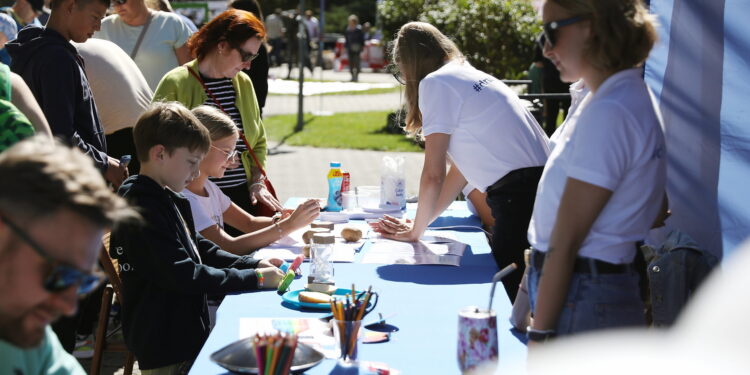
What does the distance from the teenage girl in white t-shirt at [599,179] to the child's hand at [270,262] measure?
1234mm

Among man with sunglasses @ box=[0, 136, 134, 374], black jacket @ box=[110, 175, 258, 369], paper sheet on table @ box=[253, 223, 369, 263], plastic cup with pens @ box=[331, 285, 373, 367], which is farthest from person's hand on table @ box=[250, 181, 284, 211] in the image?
man with sunglasses @ box=[0, 136, 134, 374]

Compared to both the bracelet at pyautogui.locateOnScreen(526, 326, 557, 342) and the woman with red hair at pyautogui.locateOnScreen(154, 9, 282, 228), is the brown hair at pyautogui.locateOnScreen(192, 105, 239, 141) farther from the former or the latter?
the bracelet at pyautogui.locateOnScreen(526, 326, 557, 342)

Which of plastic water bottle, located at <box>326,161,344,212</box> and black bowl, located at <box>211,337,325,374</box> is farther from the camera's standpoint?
plastic water bottle, located at <box>326,161,344,212</box>

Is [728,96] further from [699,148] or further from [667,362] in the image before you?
[667,362]

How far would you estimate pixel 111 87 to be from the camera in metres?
4.77

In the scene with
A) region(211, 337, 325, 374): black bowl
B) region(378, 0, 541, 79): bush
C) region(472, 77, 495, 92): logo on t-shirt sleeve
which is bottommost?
region(378, 0, 541, 79): bush

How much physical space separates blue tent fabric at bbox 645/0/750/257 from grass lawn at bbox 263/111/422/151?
7.46m

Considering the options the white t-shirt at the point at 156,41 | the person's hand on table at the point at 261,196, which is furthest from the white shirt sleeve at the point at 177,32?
the person's hand on table at the point at 261,196

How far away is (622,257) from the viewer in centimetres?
225

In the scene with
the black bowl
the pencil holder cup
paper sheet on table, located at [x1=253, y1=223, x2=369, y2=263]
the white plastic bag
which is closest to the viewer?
the black bowl

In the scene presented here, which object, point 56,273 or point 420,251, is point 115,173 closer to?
point 420,251

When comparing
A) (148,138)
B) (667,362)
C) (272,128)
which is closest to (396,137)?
(272,128)

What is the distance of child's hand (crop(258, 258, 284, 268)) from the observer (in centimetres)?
324

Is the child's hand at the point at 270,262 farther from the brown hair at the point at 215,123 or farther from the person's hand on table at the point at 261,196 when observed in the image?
the person's hand on table at the point at 261,196
